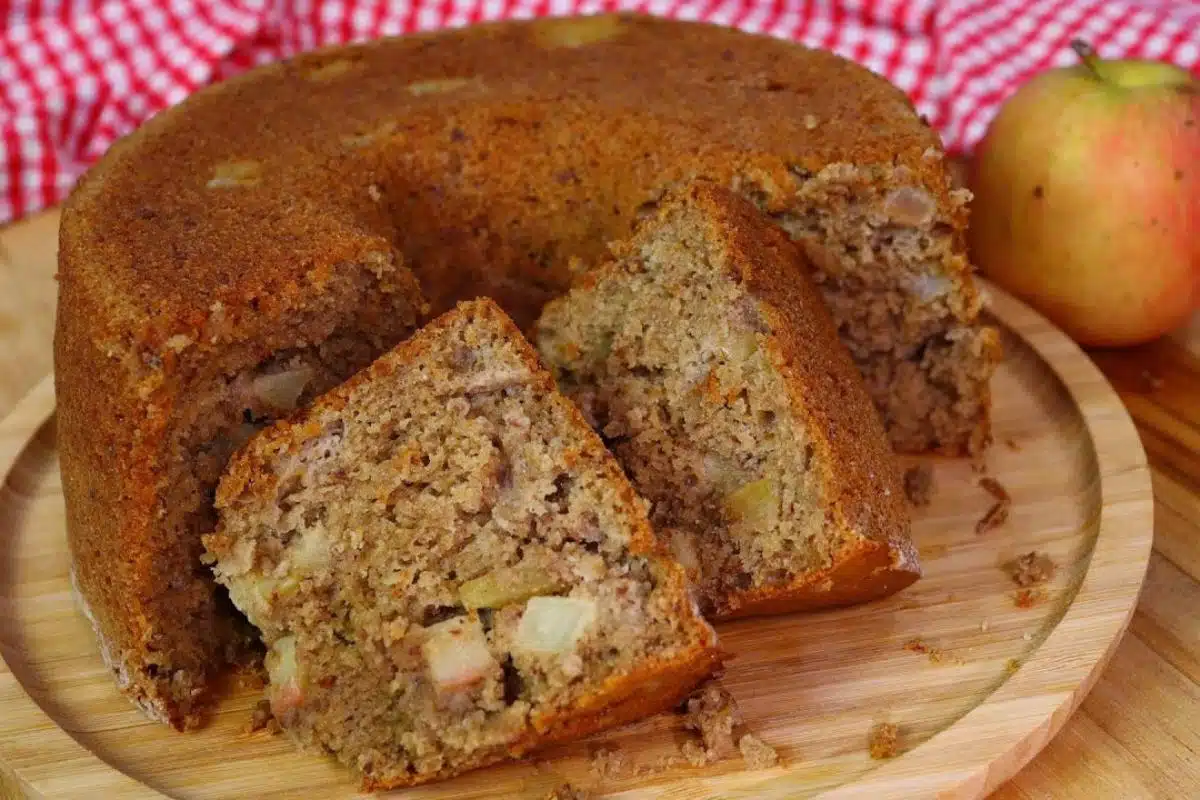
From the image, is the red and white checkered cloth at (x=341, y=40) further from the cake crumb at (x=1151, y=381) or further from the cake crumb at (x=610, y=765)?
the cake crumb at (x=610, y=765)

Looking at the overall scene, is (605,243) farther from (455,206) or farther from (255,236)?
(255,236)

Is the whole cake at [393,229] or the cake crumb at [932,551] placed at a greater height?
the whole cake at [393,229]

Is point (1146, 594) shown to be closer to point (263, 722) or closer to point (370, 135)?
point (263, 722)

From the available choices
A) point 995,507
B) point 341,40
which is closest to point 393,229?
point 995,507

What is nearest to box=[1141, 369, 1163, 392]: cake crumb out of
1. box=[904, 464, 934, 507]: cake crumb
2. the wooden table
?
the wooden table

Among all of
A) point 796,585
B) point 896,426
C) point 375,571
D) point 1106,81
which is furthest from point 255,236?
point 1106,81

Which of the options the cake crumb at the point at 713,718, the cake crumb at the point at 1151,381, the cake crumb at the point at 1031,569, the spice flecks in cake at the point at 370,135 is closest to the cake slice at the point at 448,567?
the cake crumb at the point at 713,718
